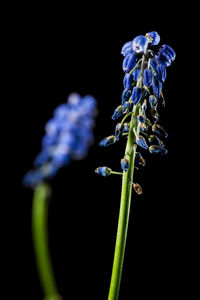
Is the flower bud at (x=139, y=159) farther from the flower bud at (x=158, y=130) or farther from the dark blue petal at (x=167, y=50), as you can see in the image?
the dark blue petal at (x=167, y=50)

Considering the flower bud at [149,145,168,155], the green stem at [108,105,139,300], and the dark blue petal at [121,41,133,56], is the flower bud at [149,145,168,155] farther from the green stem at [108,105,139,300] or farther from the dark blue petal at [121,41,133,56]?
the dark blue petal at [121,41,133,56]

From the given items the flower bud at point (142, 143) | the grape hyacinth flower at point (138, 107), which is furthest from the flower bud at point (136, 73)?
the flower bud at point (142, 143)

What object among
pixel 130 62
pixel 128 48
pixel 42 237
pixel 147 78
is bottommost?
pixel 42 237

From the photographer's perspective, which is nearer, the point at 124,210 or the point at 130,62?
the point at 130,62

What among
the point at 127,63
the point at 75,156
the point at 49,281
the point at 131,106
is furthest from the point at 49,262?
the point at 127,63

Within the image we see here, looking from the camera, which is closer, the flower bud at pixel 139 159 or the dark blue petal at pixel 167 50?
the dark blue petal at pixel 167 50

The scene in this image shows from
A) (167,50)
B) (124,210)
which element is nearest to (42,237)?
(124,210)

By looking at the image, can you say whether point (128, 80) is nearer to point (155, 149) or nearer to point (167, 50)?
point (167, 50)

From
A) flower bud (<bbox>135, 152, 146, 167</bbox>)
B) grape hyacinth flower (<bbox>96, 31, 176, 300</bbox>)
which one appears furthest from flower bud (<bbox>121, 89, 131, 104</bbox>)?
flower bud (<bbox>135, 152, 146, 167</bbox>)
